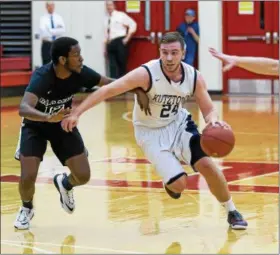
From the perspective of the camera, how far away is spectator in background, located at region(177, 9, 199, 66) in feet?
74.0

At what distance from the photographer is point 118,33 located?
2370cm

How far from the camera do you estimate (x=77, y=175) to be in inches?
338

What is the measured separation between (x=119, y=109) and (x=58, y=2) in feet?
19.3

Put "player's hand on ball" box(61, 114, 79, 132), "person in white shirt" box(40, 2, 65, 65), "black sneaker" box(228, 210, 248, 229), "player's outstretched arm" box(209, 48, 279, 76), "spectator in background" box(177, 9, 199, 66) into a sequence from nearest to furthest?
"player's outstretched arm" box(209, 48, 279, 76), "player's hand on ball" box(61, 114, 79, 132), "black sneaker" box(228, 210, 248, 229), "spectator in background" box(177, 9, 199, 66), "person in white shirt" box(40, 2, 65, 65)

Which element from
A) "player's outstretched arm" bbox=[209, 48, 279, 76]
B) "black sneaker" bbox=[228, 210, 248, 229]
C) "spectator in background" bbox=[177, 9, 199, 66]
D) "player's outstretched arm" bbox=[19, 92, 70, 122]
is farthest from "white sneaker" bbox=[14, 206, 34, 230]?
"spectator in background" bbox=[177, 9, 199, 66]

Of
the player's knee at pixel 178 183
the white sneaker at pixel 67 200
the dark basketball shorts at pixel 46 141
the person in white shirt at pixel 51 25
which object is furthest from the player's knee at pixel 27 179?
the person in white shirt at pixel 51 25

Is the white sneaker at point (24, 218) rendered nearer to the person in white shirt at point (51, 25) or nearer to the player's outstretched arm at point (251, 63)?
the player's outstretched arm at point (251, 63)

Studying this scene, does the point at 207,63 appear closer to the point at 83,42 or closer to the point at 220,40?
the point at 220,40

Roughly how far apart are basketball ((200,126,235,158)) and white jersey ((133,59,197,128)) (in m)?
0.53

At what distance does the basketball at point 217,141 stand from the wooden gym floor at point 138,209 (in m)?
0.75

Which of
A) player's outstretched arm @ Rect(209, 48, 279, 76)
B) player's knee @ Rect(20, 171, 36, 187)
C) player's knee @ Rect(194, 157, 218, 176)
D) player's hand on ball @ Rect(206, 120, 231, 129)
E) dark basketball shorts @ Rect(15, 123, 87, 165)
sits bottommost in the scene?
player's knee @ Rect(20, 171, 36, 187)

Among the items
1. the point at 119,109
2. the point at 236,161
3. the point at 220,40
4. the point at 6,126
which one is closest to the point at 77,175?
the point at 236,161

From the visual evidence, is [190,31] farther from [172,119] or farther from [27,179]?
[27,179]

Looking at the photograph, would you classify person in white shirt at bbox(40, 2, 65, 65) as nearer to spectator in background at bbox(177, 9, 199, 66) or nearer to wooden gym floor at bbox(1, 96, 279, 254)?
spectator in background at bbox(177, 9, 199, 66)
